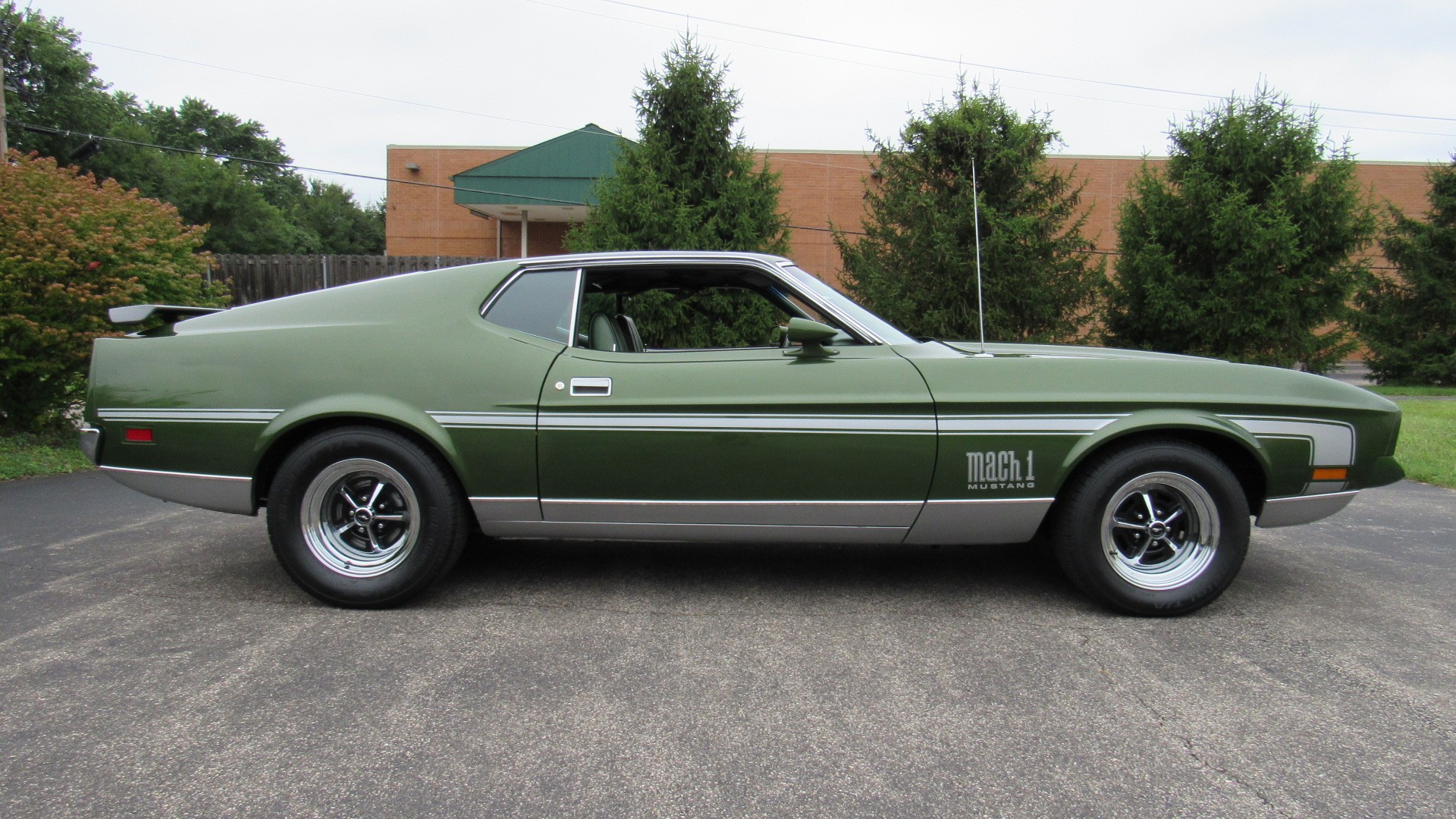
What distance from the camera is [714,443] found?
10.9 feet

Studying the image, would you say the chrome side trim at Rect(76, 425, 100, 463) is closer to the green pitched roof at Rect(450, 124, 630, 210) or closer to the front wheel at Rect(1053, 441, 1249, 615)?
the front wheel at Rect(1053, 441, 1249, 615)

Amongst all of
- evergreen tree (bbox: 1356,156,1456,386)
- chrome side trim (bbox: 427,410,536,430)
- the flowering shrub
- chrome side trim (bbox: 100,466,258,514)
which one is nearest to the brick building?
evergreen tree (bbox: 1356,156,1456,386)

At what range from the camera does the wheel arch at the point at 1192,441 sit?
3258mm

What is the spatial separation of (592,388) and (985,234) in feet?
30.4

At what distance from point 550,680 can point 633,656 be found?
12.4 inches

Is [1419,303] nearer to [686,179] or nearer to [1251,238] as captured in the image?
[1251,238]

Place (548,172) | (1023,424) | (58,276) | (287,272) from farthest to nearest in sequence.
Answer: (548,172)
(287,272)
(58,276)
(1023,424)

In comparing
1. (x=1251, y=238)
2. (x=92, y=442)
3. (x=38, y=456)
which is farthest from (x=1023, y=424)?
(x=1251, y=238)

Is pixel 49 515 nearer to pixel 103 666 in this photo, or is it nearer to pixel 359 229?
pixel 103 666

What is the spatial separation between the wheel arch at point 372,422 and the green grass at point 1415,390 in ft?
56.5

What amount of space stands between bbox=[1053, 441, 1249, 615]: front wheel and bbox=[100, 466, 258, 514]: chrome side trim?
→ 3.25 metres

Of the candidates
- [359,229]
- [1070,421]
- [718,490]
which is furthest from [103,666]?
[359,229]

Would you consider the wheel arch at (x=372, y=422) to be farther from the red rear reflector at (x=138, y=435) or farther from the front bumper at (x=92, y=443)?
the front bumper at (x=92, y=443)

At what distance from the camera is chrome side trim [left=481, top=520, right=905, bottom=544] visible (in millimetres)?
3373
